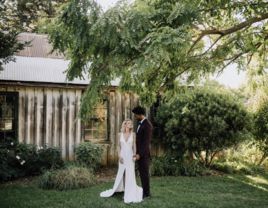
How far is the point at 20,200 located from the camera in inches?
223

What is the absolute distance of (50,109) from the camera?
905 cm

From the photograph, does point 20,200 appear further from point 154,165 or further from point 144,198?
point 154,165

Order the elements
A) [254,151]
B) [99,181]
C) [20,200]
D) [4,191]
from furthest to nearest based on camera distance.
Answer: [254,151]
[99,181]
[4,191]
[20,200]

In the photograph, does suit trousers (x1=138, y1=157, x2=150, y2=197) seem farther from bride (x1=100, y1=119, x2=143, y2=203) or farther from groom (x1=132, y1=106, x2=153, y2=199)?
bride (x1=100, y1=119, x2=143, y2=203)

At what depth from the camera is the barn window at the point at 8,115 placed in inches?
334

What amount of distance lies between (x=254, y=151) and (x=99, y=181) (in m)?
6.95

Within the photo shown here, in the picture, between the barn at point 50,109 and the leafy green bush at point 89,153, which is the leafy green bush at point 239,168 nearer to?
the barn at point 50,109

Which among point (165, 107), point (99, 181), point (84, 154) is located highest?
point (165, 107)

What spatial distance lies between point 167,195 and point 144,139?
1.57 m

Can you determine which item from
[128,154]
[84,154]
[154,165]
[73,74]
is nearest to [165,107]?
[154,165]

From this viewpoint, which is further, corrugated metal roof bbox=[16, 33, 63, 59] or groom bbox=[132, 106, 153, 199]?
corrugated metal roof bbox=[16, 33, 63, 59]

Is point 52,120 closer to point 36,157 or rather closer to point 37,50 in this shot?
point 36,157

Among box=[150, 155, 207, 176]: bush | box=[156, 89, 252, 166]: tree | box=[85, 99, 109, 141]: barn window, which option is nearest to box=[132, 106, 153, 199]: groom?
box=[150, 155, 207, 176]: bush

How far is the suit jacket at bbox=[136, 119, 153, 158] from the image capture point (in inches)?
227
